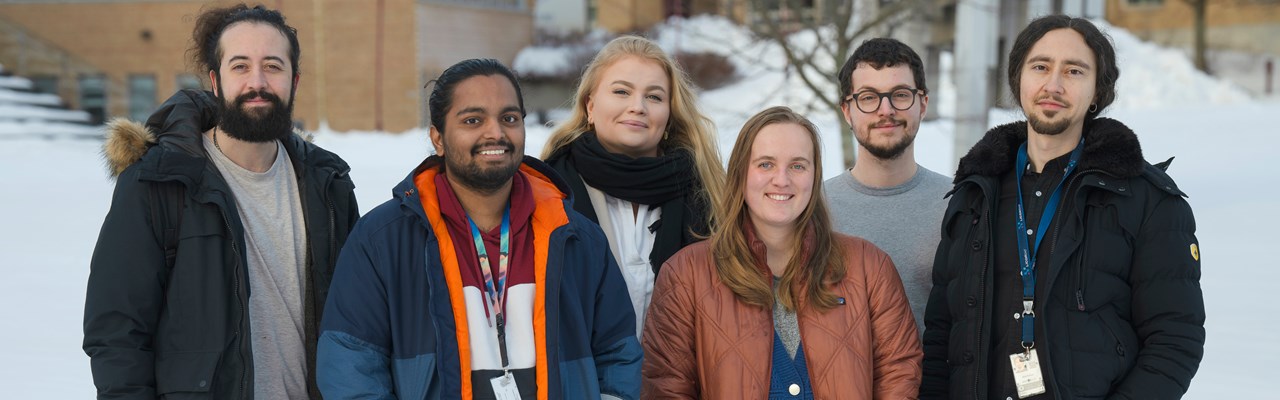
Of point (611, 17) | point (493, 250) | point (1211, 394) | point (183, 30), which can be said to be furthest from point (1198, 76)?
point (493, 250)

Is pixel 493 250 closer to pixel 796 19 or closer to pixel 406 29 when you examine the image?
pixel 796 19

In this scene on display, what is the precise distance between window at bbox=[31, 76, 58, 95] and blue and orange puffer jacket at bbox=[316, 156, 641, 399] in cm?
2843

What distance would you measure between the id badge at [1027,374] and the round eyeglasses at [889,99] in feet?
3.66

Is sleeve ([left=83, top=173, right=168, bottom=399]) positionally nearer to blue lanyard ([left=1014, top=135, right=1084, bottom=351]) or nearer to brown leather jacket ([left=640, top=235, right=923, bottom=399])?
brown leather jacket ([left=640, top=235, right=923, bottom=399])

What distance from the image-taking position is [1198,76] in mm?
26625

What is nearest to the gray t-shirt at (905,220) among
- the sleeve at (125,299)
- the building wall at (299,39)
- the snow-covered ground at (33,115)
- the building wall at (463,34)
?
the sleeve at (125,299)

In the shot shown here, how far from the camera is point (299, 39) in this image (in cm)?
2705

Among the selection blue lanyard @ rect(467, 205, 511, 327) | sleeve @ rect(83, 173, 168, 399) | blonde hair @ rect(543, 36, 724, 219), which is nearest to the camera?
blue lanyard @ rect(467, 205, 511, 327)

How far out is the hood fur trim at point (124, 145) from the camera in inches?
129

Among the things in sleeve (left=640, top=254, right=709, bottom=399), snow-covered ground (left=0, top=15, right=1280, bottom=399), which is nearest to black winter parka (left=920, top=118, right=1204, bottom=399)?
sleeve (left=640, top=254, right=709, bottom=399)

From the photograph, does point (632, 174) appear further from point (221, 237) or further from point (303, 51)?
point (303, 51)

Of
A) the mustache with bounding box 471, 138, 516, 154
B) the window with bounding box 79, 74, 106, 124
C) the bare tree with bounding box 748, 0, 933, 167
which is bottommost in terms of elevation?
the mustache with bounding box 471, 138, 516, 154

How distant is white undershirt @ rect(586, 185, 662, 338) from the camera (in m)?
3.88

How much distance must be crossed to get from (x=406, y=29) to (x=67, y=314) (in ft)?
62.4
